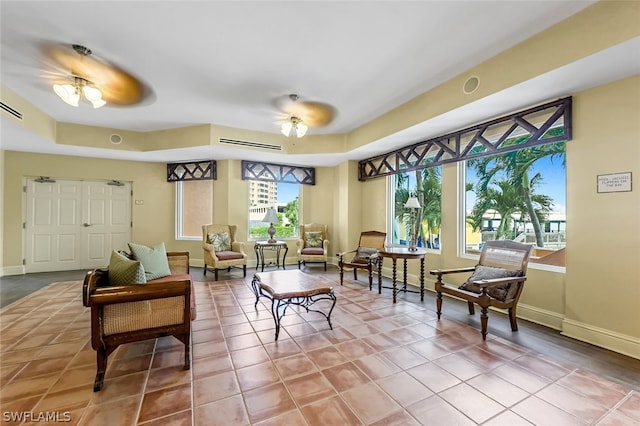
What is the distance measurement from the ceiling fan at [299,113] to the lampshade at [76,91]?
6.97 ft

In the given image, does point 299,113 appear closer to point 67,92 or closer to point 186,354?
point 67,92

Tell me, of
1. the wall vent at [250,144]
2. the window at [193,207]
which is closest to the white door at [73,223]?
the window at [193,207]

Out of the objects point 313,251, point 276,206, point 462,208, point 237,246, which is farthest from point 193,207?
point 462,208

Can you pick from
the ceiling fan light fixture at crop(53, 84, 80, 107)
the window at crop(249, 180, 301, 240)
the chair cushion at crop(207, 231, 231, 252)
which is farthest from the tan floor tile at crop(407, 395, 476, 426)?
the window at crop(249, 180, 301, 240)

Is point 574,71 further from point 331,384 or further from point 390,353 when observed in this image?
point 331,384

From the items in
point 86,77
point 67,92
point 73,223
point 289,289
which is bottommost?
point 289,289

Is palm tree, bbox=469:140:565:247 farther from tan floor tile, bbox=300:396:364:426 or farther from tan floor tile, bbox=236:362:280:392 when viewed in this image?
tan floor tile, bbox=236:362:280:392

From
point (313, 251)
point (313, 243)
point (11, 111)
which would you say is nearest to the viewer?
point (11, 111)

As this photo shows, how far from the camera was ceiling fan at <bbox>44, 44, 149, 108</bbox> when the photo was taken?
8.79 feet

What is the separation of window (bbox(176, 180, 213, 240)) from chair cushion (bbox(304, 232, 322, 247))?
232 centimetres

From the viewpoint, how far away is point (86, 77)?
120 inches

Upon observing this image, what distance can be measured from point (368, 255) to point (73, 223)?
20.7 feet

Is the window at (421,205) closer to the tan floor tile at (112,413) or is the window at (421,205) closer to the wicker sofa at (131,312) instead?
the wicker sofa at (131,312)

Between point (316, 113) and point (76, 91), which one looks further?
point (316, 113)
